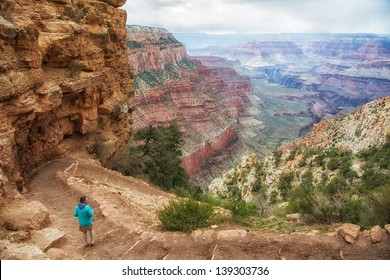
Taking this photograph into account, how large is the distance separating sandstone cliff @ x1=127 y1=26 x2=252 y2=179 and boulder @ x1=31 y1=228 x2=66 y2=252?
61.0m

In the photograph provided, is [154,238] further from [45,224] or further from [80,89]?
[80,89]

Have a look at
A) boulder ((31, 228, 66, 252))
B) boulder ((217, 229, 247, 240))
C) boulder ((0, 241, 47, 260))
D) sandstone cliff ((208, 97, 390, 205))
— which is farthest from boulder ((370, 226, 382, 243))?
sandstone cliff ((208, 97, 390, 205))

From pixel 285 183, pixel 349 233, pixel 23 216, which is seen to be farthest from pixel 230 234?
pixel 285 183

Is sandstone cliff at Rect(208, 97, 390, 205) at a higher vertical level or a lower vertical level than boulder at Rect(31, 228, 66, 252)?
lower

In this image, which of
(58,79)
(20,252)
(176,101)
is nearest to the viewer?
(20,252)

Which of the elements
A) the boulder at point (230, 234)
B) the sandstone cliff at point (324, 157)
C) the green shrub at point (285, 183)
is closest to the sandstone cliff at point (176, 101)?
the sandstone cliff at point (324, 157)

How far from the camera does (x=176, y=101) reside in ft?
312

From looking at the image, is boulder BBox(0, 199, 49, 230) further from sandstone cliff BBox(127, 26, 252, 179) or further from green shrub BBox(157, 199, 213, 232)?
sandstone cliff BBox(127, 26, 252, 179)

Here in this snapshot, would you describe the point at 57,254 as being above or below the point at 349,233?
below

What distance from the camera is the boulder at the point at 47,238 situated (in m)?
8.82

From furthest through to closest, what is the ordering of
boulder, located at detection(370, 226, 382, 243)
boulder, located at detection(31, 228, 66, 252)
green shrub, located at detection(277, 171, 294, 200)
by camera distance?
green shrub, located at detection(277, 171, 294, 200), boulder, located at detection(370, 226, 382, 243), boulder, located at detection(31, 228, 66, 252)

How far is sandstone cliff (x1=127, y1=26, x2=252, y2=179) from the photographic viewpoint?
80562 millimetres

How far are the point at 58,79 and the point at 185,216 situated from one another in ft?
38.0

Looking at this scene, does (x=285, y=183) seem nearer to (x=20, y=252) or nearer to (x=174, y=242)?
(x=174, y=242)
